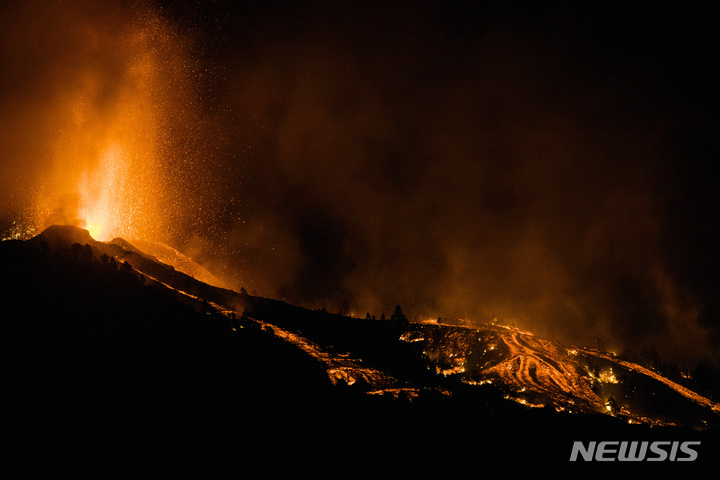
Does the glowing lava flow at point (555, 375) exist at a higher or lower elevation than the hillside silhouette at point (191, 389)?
higher

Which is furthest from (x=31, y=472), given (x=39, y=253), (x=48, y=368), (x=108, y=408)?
(x=39, y=253)

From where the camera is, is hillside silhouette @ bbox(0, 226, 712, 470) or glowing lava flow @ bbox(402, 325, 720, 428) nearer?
hillside silhouette @ bbox(0, 226, 712, 470)

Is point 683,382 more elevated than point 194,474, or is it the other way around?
point 683,382

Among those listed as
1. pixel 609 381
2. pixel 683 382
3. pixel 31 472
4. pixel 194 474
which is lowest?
pixel 31 472

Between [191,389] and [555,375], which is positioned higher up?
[555,375]

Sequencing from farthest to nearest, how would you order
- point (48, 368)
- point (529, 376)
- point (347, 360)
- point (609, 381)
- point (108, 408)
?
point (609, 381)
point (529, 376)
point (347, 360)
point (48, 368)
point (108, 408)

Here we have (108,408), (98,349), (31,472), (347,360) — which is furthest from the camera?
(347,360)

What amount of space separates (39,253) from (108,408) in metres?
48.5

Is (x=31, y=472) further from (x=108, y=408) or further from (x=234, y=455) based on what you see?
(x=234, y=455)

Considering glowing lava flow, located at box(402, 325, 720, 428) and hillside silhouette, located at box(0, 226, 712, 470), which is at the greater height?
glowing lava flow, located at box(402, 325, 720, 428)

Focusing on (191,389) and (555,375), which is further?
(555,375)

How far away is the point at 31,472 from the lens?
38375 millimetres

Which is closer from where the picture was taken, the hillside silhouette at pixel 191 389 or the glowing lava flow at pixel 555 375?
the hillside silhouette at pixel 191 389

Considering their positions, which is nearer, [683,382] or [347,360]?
[347,360]
